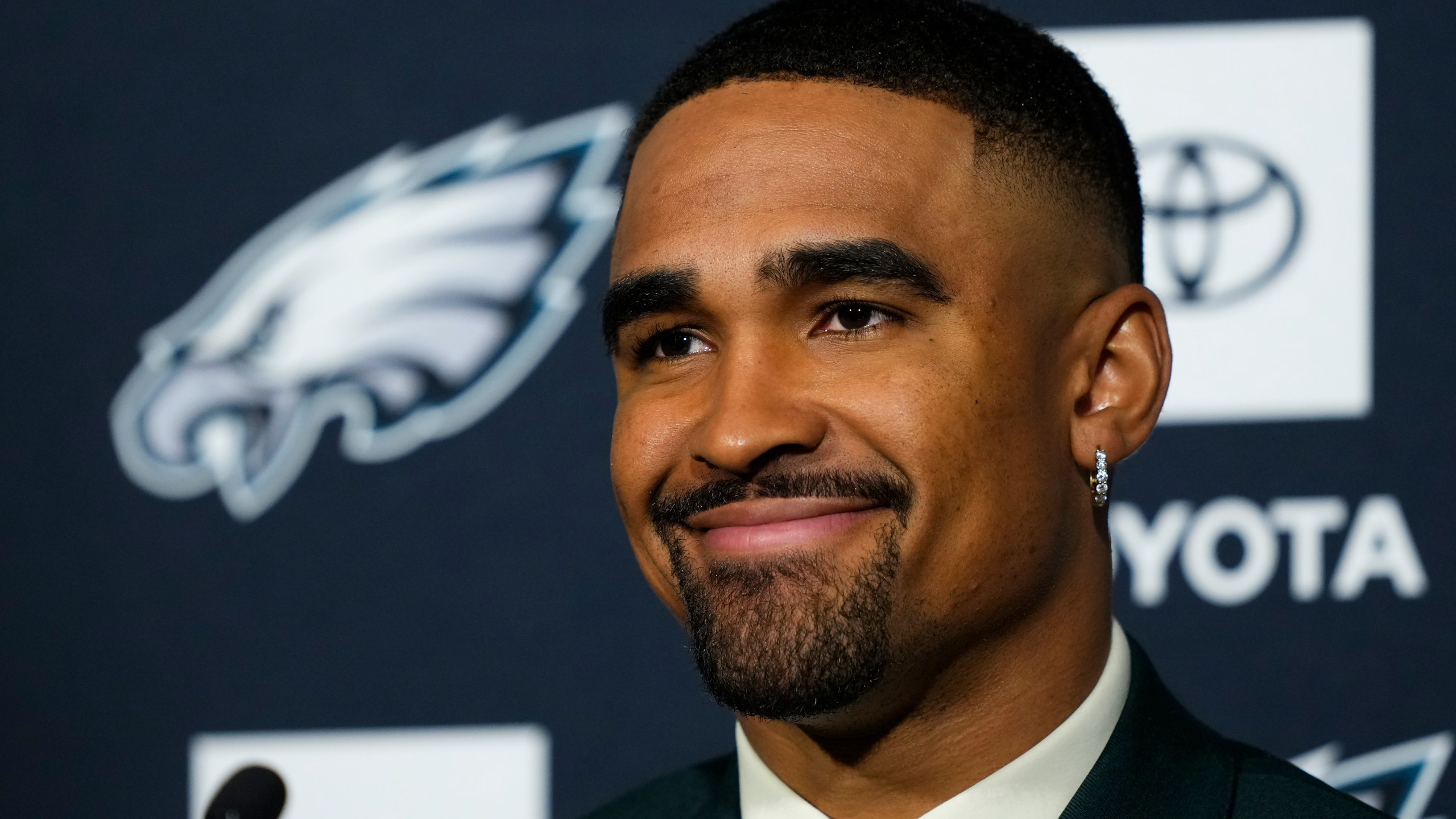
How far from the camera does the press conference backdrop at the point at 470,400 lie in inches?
87.2

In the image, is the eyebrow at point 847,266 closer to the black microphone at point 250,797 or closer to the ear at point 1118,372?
the ear at point 1118,372

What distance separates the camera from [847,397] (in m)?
1.18

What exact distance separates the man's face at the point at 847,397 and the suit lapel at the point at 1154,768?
17cm

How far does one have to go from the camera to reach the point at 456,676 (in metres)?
2.30

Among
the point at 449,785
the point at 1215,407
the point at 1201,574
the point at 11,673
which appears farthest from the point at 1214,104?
the point at 11,673

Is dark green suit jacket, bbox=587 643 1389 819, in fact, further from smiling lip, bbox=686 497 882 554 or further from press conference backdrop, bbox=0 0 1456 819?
press conference backdrop, bbox=0 0 1456 819

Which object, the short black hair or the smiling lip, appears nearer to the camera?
the smiling lip

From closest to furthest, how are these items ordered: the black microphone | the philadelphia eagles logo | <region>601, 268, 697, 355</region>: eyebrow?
the black microphone
<region>601, 268, 697, 355</region>: eyebrow
the philadelphia eagles logo

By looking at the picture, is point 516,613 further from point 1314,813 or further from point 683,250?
point 1314,813

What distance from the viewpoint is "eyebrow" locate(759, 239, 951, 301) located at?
1.18m

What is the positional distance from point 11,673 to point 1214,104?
221 centimetres

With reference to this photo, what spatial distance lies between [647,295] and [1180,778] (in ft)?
2.21

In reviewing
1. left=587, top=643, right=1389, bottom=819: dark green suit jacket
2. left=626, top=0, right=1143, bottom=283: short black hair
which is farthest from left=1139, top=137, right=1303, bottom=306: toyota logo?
left=587, top=643, right=1389, bottom=819: dark green suit jacket

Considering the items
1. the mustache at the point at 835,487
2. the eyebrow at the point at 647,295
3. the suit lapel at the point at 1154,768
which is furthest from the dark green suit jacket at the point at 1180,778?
the eyebrow at the point at 647,295
